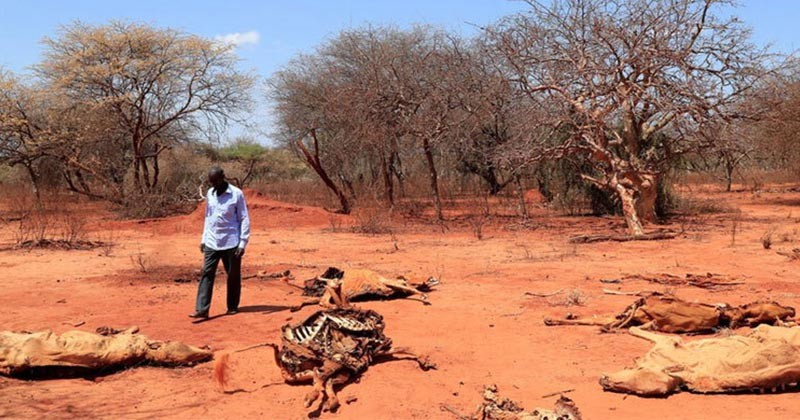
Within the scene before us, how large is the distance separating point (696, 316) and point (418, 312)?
264cm

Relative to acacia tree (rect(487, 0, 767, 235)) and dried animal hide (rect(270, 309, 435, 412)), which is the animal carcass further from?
acacia tree (rect(487, 0, 767, 235))

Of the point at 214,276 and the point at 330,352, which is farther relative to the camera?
the point at 214,276

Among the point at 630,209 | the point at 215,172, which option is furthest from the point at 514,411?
the point at 630,209

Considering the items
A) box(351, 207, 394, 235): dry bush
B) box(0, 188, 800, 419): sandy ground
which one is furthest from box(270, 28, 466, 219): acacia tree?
box(0, 188, 800, 419): sandy ground

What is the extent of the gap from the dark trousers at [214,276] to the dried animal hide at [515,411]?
135 inches

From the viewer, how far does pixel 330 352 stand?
Result: 16.8 ft

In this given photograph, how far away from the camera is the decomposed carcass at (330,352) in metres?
4.85

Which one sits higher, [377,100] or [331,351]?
[377,100]

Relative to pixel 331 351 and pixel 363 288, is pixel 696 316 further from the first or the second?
pixel 363 288

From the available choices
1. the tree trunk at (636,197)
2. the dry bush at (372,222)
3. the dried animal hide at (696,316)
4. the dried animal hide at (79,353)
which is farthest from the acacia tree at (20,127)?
the dried animal hide at (696,316)

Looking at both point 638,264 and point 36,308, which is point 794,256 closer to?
point 638,264

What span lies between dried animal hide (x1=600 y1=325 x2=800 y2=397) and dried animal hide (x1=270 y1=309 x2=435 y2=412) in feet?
4.90

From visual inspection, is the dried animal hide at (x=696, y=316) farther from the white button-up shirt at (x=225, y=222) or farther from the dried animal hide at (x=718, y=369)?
the white button-up shirt at (x=225, y=222)

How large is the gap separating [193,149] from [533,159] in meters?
24.3
